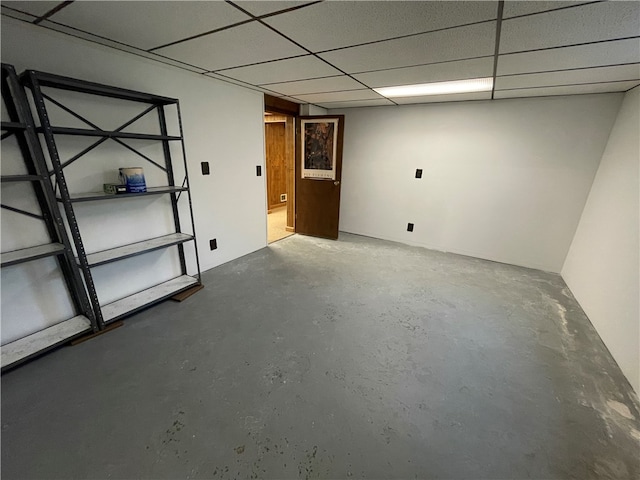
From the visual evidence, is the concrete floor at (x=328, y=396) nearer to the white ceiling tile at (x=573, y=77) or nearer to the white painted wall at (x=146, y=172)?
the white painted wall at (x=146, y=172)

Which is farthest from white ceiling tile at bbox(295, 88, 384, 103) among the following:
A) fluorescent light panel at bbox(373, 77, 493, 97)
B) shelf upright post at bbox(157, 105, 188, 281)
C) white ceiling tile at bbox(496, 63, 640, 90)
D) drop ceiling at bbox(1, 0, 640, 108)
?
shelf upright post at bbox(157, 105, 188, 281)

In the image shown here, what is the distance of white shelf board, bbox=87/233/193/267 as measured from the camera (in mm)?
1966

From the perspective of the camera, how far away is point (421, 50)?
1.75 meters

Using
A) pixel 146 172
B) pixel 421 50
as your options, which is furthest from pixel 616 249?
pixel 146 172

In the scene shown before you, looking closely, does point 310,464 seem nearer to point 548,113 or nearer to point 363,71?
point 363,71

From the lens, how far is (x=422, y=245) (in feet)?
13.7

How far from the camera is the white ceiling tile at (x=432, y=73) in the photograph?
201 centimetres

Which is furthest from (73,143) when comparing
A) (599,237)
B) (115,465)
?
(599,237)

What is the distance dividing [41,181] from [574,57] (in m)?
A: 3.62

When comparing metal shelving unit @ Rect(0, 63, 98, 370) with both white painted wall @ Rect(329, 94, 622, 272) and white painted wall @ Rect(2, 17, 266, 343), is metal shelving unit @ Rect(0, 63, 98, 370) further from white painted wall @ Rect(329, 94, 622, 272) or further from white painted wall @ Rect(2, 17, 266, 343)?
white painted wall @ Rect(329, 94, 622, 272)

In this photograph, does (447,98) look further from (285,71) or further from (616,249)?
(616,249)

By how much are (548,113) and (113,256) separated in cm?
461

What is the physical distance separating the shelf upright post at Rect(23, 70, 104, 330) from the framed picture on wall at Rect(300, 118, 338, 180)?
3.00 meters

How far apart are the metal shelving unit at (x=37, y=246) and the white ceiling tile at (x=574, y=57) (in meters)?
3.07
